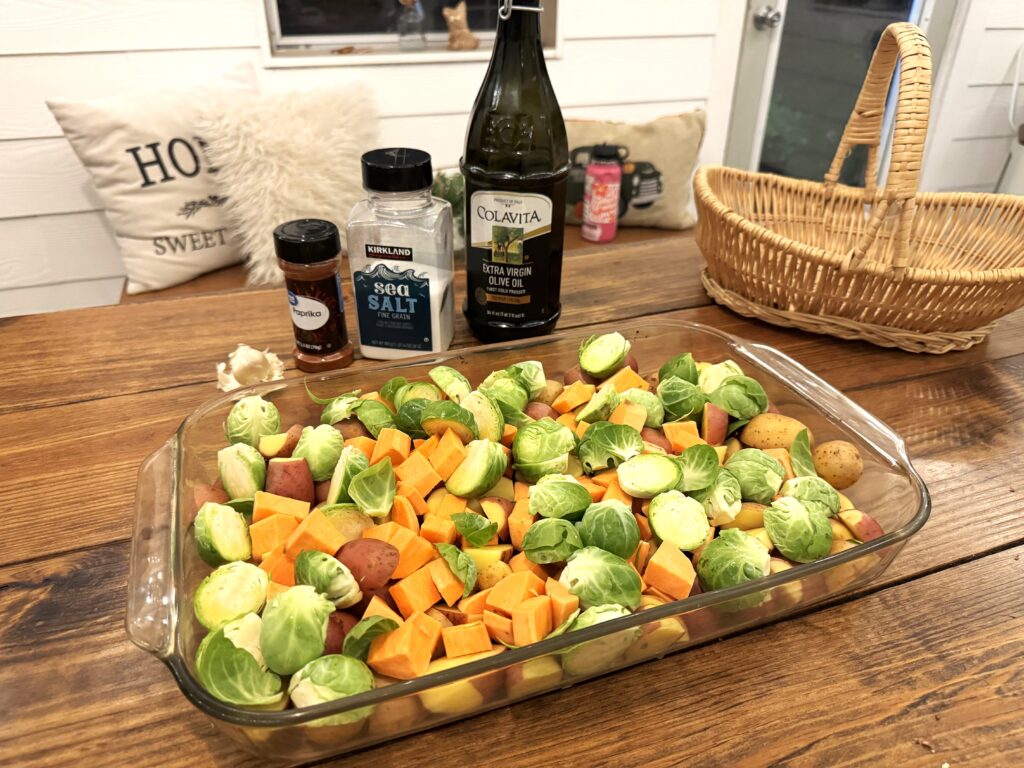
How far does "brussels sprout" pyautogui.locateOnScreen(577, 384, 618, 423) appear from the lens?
2.93ft

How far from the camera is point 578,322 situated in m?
1.28

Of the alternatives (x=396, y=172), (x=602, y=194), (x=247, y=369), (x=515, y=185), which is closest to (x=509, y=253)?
(x=515, y=185)

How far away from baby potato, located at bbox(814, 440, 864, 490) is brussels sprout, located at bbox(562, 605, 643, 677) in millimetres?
337

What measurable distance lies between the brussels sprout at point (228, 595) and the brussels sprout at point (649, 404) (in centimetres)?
48

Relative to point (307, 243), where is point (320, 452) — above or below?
below

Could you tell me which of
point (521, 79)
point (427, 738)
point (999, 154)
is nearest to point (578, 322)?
point (521, 79)

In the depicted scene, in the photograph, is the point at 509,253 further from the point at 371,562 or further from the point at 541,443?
the point at 371,562

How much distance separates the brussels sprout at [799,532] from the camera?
2.32ft

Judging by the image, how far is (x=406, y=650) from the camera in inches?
22.7

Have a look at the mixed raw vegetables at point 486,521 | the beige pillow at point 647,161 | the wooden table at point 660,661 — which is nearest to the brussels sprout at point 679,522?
the mixed raw vegetables at point 486,521

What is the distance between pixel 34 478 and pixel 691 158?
7.00 ft

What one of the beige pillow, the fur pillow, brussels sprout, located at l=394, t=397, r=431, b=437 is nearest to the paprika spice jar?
brussels sprout, located at l=394, t=397, r=431, b=437

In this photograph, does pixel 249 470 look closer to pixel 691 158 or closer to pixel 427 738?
pixel 427 738

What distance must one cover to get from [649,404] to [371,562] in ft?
1.36
